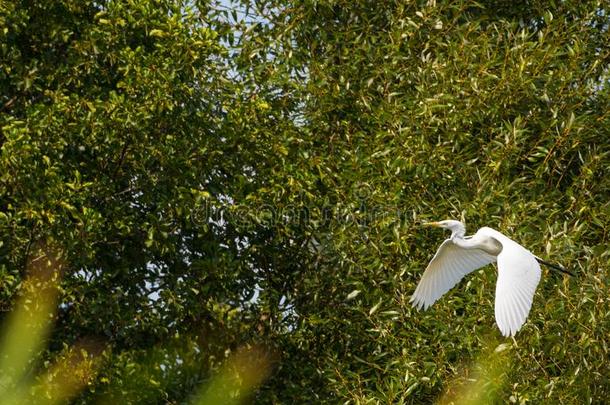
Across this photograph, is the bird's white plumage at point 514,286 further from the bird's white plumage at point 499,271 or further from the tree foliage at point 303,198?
the tree foliage at point 303,198

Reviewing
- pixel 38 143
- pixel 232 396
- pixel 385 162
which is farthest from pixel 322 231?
pixel 38 143

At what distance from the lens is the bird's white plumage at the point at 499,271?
266 inches

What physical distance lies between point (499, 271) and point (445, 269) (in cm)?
75

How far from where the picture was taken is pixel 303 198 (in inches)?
326

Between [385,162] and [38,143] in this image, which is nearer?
[38,143]

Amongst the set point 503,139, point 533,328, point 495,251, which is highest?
point 503,139

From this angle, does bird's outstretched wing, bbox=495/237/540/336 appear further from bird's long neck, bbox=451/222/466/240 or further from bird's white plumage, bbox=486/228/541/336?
bird's long neck, bbox=451/222/466/240

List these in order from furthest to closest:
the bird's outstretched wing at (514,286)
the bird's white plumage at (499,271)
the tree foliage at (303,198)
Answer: the tree foliage at (303,198) → the bird's white plumage at (499,271) → the bird's outstretched wing at (514,286)

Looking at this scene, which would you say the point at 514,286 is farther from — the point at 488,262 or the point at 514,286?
the point at 488,262

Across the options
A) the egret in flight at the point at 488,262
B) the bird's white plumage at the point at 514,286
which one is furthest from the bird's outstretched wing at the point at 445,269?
the bird's white plumage at the point at 514,286

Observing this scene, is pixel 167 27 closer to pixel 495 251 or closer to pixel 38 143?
pixel 38 143

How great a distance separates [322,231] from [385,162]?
0.59 m

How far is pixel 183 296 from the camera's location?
26.3 feet

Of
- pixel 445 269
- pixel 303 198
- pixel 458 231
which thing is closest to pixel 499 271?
pixel 458 231
